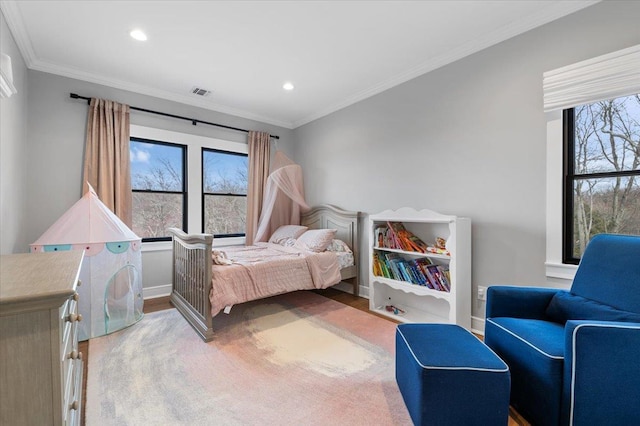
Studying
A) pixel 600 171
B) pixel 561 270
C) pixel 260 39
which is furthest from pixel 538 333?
pixel 260 39

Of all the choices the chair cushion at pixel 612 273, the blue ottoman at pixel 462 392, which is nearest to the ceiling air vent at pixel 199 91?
the blue ottoman at pixel 462 392

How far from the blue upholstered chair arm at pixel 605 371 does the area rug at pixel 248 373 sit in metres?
0.83

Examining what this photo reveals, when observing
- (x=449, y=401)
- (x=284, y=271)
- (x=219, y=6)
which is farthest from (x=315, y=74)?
(x=449, y=401)

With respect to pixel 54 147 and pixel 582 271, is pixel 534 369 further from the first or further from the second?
pixel 54 147

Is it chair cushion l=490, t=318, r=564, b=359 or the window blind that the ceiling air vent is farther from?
chair cushion l=490, t=318, r=564, b=359

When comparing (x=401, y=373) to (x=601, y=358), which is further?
(x=401, y=373)

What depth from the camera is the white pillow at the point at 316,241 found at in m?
3.43

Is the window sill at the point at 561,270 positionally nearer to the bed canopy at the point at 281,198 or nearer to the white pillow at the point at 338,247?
the white pillow at the point at 338,247

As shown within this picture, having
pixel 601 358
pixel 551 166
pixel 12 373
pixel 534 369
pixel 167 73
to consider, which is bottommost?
pixel 534 369

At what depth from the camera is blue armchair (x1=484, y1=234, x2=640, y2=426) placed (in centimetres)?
123

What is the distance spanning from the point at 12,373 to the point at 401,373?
5.54 feet

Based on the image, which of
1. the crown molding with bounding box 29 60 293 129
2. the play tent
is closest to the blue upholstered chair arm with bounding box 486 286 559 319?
the play tent

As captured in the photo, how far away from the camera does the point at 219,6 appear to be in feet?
6.98

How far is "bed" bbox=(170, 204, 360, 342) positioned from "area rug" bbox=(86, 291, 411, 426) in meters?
0.27
